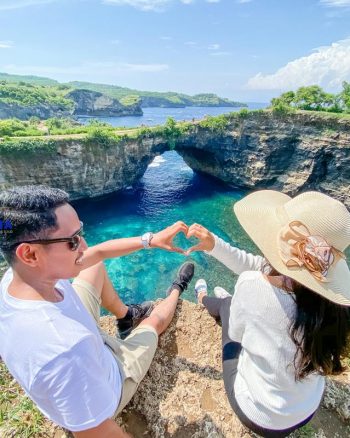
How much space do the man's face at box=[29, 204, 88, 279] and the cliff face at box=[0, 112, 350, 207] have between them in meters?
21.3

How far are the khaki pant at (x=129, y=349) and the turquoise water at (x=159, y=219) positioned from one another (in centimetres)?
1159

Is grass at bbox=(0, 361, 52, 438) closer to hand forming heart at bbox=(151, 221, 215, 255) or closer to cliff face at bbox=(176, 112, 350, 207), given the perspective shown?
hand forming heart at bbox=(151, 221, 215, 255)

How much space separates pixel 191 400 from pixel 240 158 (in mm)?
28481

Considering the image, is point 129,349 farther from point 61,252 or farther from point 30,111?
point 30,111

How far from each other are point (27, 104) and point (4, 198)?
315ft

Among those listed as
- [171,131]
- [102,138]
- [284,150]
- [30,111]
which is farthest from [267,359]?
[30,111]

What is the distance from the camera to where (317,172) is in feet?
90.8

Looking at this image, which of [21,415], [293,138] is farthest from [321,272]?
[293,138]

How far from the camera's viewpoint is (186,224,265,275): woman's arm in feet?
11.5

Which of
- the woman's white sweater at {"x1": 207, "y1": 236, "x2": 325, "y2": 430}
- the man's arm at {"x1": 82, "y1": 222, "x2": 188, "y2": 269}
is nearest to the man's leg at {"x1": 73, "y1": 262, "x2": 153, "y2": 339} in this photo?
the man's arm at {"x1": 82, "y1": 222, "x2": 188, "y2": 269}

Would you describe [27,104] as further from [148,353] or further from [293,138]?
[148,353]

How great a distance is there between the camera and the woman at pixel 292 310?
214 cm

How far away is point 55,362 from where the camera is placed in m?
1.81

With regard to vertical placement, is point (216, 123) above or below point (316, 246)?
below
